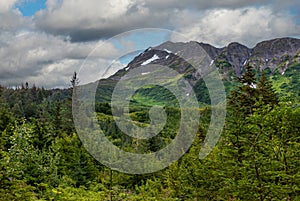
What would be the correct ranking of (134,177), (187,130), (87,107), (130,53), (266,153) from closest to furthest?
(266,153) → (130,53) → (134,177) → (187,130) → (87,107)

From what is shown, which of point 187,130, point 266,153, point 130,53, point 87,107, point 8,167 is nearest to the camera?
point 8,167

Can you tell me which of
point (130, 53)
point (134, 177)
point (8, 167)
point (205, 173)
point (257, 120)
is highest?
point (130, 53)

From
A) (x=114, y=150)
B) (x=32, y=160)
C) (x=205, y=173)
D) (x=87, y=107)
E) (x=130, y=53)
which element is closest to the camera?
(x=130, y=53)

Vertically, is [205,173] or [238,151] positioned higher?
[238,151]

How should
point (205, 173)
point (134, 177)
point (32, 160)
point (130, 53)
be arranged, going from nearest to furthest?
point (130, 53), point (205, 173), point (32, 160), point (134, 177)

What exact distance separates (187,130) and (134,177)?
13.1 m

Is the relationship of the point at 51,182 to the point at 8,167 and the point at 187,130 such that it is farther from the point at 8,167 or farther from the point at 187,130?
the point at 187,130

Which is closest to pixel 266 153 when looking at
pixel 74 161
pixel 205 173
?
pixel 205 173

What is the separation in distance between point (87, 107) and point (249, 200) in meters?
53.6

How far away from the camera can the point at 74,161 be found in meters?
36.4

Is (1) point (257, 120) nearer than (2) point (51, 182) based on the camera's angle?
Yes

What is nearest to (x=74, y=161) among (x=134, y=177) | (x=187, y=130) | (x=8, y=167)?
(x=134, y=177)

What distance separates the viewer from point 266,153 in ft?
46.2

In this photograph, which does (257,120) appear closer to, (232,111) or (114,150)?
(232,111)
